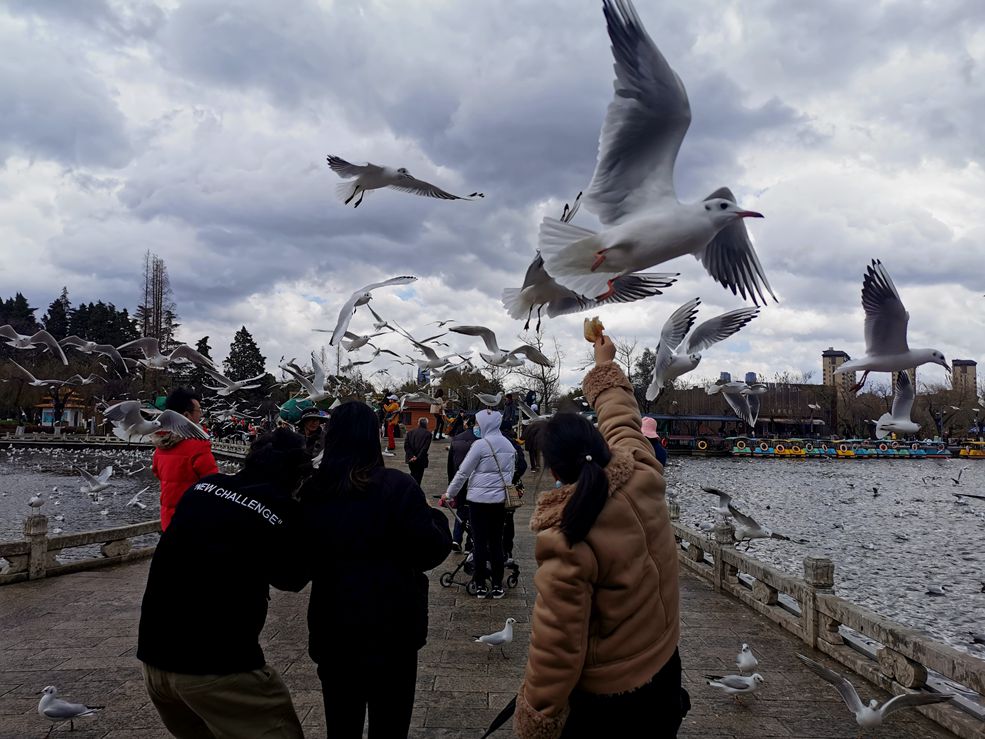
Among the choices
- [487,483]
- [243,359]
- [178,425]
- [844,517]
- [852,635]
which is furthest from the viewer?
[243,359]

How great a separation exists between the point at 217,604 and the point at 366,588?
492mm

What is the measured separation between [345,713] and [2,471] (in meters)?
29.6

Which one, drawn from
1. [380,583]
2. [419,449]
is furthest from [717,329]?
[419,449]

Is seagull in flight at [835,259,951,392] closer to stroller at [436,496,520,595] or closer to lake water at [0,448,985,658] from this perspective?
stroller at [436,496,520,595]

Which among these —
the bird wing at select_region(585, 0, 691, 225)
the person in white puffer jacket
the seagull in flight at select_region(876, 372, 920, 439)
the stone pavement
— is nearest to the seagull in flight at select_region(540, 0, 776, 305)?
the bird wing at select_region(585, 0, 691, 225)

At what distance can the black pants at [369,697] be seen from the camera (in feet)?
7.32

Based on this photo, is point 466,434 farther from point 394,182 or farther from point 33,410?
point 33,410

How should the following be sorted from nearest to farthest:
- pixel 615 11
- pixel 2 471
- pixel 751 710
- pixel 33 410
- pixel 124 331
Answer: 1. pixel 615 11
2. pixel 751 710
3. pixel 2 471
4. pixel 33 410
5. pixel 124 331

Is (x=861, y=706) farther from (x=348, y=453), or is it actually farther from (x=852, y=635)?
(x=348, y=453)

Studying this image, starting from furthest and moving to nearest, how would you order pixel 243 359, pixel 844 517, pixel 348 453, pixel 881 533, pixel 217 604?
pixel 243 359 < pixel 844 517 < pixel 881 533 < pixel 348 453 < pixel 217 604

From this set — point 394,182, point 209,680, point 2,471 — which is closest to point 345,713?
point 209,680

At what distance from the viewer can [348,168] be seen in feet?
17.6

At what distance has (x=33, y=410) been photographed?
48594mm

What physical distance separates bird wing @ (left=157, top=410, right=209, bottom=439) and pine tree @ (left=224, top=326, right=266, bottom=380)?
48059 millimetres
